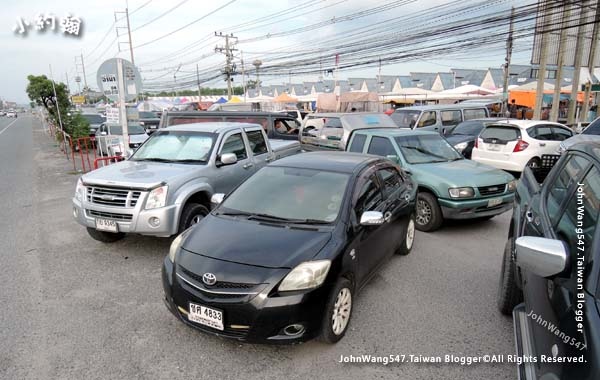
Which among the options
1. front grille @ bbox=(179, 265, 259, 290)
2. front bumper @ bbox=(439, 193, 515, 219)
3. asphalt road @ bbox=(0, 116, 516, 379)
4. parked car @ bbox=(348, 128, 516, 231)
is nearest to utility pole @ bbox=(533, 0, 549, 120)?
parked car @ bbox=(348, 128, 516, 231)

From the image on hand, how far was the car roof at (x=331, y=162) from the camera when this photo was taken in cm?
407

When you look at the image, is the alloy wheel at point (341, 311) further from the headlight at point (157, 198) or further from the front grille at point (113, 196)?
the front grille at point (113, 196)

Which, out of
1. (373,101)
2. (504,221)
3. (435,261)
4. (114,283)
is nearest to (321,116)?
(504,221)

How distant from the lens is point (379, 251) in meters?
4.00

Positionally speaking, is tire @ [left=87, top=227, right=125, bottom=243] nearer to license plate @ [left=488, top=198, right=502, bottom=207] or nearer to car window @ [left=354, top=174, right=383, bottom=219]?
car window @ [left=354, top=174, right=383, bottom=219]

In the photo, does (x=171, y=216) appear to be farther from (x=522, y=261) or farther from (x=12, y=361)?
(x=522, y=261)

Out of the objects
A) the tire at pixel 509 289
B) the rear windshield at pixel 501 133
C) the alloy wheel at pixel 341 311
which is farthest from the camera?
the rear windshield at pixel 501 133

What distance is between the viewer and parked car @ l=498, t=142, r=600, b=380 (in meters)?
1.64

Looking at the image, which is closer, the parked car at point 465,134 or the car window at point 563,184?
the car window at point 563,184

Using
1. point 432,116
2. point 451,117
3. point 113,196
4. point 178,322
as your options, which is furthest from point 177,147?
point 451,117

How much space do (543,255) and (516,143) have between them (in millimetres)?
9175

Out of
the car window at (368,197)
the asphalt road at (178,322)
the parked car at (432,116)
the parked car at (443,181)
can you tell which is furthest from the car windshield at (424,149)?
the parked car at (432,116)

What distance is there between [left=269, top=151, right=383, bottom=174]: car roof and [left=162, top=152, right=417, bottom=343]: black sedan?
22 mm

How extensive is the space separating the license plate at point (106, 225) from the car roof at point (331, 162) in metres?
2.17
